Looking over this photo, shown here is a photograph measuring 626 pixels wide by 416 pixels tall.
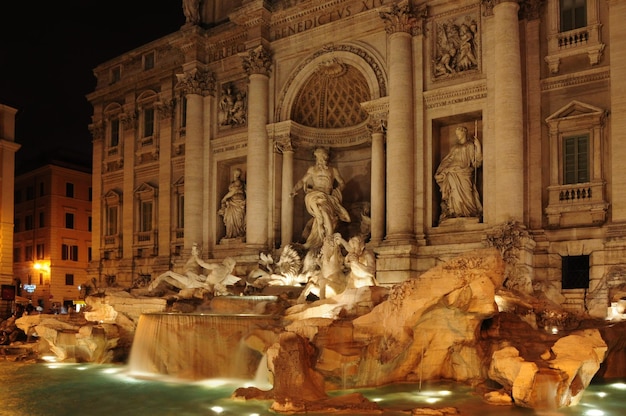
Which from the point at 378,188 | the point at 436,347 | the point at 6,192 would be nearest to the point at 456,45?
the point at 378,188

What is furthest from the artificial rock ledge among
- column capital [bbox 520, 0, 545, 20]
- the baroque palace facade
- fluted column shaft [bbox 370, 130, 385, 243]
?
column capital [bbox 520, 0, 545, 20]

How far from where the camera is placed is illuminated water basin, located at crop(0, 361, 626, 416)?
35.6 feet

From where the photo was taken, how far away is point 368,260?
16.0 m

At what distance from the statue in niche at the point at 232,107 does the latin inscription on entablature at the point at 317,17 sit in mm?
2779

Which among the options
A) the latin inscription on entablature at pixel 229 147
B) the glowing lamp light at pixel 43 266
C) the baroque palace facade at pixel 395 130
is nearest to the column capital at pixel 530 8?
the baroque palace facade at pixel 395 130

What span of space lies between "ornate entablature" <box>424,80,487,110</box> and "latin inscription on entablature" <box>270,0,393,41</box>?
11.3 feet

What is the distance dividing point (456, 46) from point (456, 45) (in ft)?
0.10

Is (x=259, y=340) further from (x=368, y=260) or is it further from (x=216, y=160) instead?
(x=216, y=160)

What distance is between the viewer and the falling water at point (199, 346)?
1402 cm

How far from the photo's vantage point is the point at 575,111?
17.3 metres

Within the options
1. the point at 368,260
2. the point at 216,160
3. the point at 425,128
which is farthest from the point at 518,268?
the point at 216,160

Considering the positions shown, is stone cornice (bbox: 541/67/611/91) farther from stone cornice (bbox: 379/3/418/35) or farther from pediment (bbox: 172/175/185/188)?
pediment (bbox: 172/175/185/188)

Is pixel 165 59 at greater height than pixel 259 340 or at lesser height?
greater

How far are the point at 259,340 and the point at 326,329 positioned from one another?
195 cm
